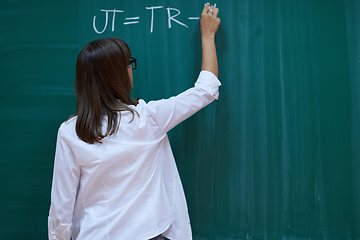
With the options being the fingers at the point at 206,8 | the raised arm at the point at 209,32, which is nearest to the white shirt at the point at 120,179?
the raised arm at the point at 209,32

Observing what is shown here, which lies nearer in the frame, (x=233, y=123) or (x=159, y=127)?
(x=159, y=127)

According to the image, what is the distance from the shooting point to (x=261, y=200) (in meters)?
1.22

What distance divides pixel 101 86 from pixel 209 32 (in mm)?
516

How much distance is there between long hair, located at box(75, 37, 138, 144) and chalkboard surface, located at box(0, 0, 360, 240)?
28 cm

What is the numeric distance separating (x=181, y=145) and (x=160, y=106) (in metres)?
0.33

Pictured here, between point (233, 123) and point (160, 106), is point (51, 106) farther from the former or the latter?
point (233, 123)

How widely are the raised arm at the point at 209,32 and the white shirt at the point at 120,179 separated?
175 millimetres

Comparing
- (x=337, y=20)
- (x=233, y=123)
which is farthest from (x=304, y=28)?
(x=233, y=123)

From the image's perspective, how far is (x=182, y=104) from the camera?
0.98m

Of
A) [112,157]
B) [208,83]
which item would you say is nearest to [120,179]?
[112,157]

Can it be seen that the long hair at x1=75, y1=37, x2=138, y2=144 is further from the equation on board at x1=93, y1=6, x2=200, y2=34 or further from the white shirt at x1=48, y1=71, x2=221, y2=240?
the equation on board at x1=93, y1=6, x2=200, y2=34

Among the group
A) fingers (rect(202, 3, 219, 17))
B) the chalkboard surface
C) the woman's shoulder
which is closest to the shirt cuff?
the chalkboard surface

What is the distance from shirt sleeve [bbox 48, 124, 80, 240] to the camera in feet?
3.07

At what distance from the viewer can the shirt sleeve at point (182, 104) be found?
3.13 ft
